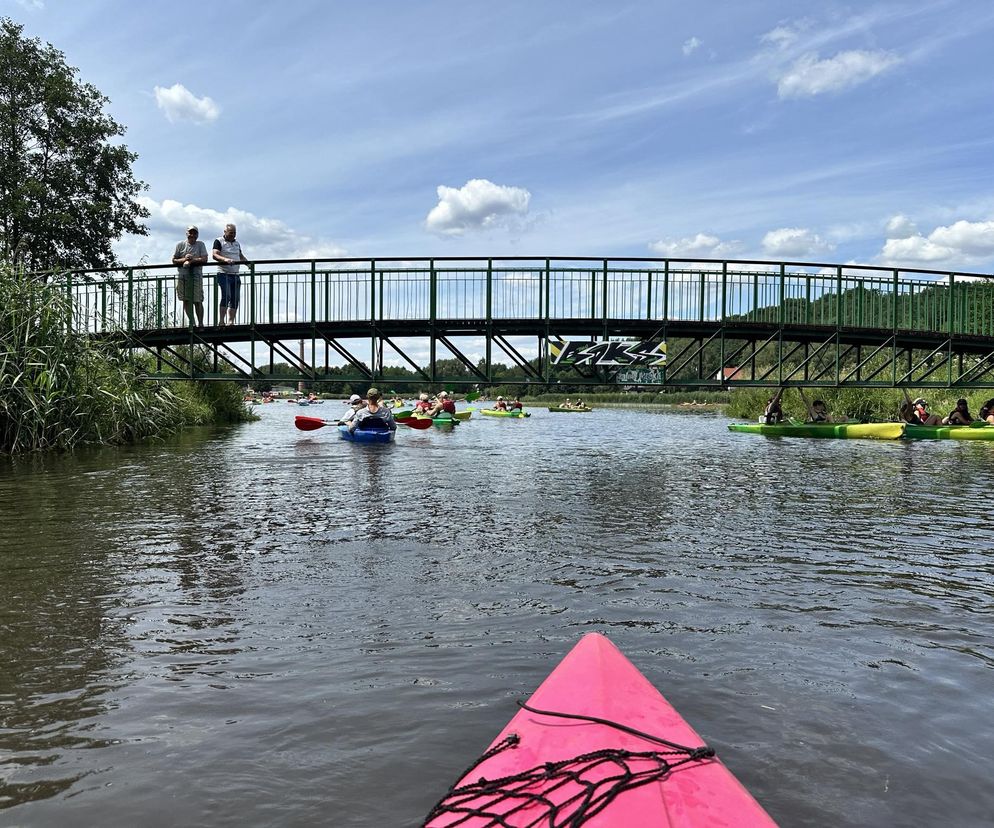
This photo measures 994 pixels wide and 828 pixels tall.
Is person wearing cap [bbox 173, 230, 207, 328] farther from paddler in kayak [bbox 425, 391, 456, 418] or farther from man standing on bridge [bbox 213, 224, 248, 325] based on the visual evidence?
paddler in kayak [bbox 425, 391, 456, 418]

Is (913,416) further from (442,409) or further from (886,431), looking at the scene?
(442,409)

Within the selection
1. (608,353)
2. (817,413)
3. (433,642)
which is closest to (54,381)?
(608,353)

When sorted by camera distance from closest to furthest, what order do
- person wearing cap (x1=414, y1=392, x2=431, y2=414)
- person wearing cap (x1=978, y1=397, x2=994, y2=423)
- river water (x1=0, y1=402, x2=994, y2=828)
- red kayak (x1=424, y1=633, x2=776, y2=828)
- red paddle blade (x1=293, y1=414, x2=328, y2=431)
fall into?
red kayak (x1=424, y1=633, x2=776, y2=828)
river water (x1=0, y1=402, x2=994, y2=828)
red paddle blade (x1=293, y1=414, x2=328, y2=431)
person wearing cap (x1=978, y1=397, x2=994, y2=423)
person wearing cap (x1=414, y1=392, x2=431, y2=414)

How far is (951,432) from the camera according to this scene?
2339 centimetres

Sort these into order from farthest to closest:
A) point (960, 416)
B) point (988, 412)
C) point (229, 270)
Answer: point (988, 412) → point (960, 416) → point (229, 270)

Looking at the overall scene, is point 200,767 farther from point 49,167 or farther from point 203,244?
point 49,167

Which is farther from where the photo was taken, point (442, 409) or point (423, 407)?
point (442, 409)

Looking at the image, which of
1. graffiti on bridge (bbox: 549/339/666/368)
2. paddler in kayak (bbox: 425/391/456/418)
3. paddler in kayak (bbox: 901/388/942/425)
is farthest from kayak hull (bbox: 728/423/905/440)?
paddler in kayak (bbox: 425/391/456/418)

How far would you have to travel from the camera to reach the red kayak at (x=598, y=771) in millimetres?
2500

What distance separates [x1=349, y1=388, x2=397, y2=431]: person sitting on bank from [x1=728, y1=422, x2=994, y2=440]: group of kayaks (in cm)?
1332

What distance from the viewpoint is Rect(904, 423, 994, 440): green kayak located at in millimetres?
23109

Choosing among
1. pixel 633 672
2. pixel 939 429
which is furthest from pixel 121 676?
pixel 939 429

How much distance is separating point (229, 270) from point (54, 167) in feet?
49.1

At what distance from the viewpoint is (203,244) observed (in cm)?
1905
